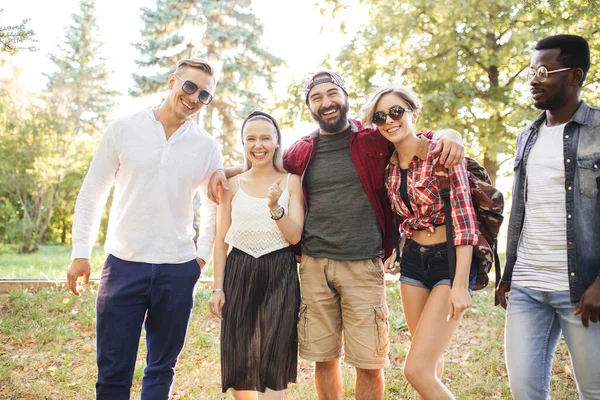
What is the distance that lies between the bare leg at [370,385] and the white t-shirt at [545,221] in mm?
1222

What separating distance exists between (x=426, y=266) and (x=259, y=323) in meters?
1.27

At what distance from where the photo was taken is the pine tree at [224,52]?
1895 cm

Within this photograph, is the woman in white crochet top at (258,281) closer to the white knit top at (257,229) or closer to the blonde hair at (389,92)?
the white knit top at (257,229)

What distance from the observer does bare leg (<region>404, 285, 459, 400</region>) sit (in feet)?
9.82

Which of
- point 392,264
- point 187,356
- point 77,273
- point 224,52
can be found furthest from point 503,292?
point 224,52

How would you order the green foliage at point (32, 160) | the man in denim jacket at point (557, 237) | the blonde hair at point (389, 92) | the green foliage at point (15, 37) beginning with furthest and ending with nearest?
1. the green foliage at point (32, 160)
2. the green foliage at point (15, 37)
3. the blonde hair at point (389, 92)
4. the man in denim jacket at point (557, 237)

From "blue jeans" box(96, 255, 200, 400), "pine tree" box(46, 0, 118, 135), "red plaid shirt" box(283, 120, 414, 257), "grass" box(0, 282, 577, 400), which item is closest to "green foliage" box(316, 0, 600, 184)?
"grass" box(0, 282, 577, 400)

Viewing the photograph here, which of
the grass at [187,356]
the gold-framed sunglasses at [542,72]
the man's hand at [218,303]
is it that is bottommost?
the grass at [187,356]

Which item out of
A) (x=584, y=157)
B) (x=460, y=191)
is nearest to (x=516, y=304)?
(x=460, y=191)

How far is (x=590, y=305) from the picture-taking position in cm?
261

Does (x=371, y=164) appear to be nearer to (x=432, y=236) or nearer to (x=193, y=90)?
(x=432, y=236)

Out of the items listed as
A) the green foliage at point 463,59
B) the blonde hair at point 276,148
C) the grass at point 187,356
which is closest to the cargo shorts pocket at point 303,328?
the blonde hair at point 276,148

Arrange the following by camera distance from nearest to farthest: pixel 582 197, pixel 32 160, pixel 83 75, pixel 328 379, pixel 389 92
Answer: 1. pixel 582 197
2. pixel 389 92
3. pixel 328 379
4. pixel 32 160
5. pixel 83 75

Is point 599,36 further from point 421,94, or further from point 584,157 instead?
point 584,157
